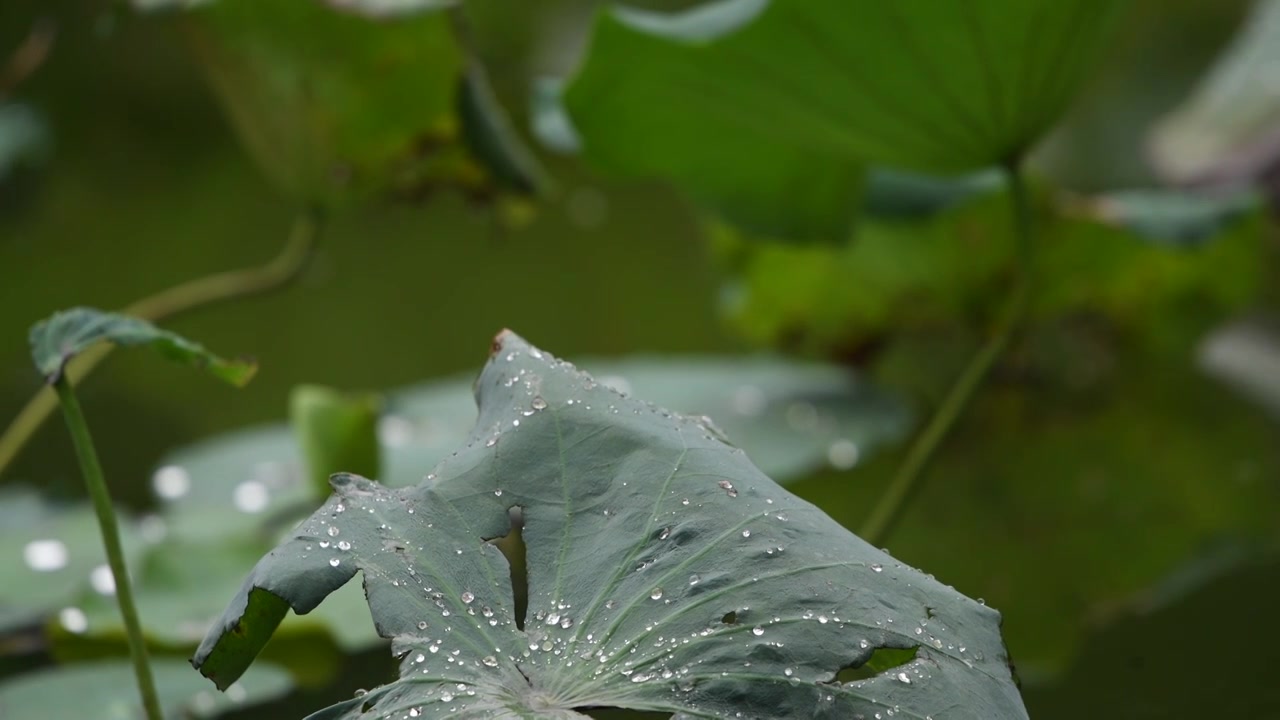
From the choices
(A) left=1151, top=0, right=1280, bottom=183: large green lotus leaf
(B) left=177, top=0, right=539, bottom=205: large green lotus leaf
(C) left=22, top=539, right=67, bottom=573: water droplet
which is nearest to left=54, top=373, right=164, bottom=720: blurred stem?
(C) left=22, top=539, right=67, bottom=573: water droplet

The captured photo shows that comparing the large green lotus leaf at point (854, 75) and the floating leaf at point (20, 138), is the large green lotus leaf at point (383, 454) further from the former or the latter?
the floating leaf at point (20, 138)

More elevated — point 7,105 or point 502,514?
point 7,105

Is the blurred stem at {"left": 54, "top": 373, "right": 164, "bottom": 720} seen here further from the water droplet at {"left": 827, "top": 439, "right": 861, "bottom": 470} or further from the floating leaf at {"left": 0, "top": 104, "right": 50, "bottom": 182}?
the floating leaf at {"left": 0, "top": 104, "right": 50, "bottom": 182}

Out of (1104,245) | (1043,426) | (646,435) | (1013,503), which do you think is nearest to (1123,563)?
(1013,503)

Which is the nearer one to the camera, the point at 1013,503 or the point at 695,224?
the point at 1013,503

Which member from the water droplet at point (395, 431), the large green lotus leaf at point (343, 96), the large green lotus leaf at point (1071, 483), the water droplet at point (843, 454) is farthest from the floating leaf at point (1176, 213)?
the water droplet at point (395, 431)

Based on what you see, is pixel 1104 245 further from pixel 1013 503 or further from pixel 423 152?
pixel 423 152

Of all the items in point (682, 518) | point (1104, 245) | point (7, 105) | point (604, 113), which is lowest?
point (1104, 245)
